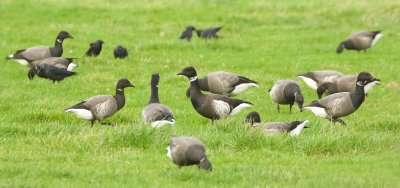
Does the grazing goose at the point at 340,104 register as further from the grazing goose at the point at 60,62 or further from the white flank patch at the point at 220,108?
the grazing goose at the point at 60,62

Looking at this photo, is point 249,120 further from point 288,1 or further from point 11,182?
point 288,1

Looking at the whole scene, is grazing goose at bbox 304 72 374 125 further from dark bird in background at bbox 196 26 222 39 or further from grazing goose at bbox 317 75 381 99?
dark bird in background at bbox 196 26 222 39

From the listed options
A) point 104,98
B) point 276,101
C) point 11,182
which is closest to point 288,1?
point 276,101

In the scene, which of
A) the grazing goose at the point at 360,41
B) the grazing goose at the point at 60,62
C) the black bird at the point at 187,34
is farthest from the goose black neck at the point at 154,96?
the black bird at the point at 187,34

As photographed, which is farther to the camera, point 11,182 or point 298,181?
point 298,181

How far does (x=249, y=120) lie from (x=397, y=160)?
3.54 meters

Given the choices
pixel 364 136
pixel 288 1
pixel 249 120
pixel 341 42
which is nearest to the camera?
pixel 364 136

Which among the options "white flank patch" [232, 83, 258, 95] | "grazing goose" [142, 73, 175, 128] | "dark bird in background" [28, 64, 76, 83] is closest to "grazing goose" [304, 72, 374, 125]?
"white flank patch" [232, 83, 258, 95]

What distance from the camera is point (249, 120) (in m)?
15.4

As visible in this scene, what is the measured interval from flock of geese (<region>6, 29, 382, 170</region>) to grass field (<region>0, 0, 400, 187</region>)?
0.30 metres

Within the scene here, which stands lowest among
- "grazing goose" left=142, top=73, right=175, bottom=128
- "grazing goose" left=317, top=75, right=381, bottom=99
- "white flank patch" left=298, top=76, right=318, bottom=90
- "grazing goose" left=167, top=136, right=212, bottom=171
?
"white flank patch" left=298, top=76, right=318, bottom=90

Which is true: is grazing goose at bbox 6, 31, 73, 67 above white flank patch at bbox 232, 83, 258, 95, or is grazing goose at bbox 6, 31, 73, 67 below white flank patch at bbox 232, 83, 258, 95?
above

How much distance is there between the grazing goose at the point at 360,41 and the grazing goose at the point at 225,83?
964cm

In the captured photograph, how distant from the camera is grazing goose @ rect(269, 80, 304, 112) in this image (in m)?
18.3
